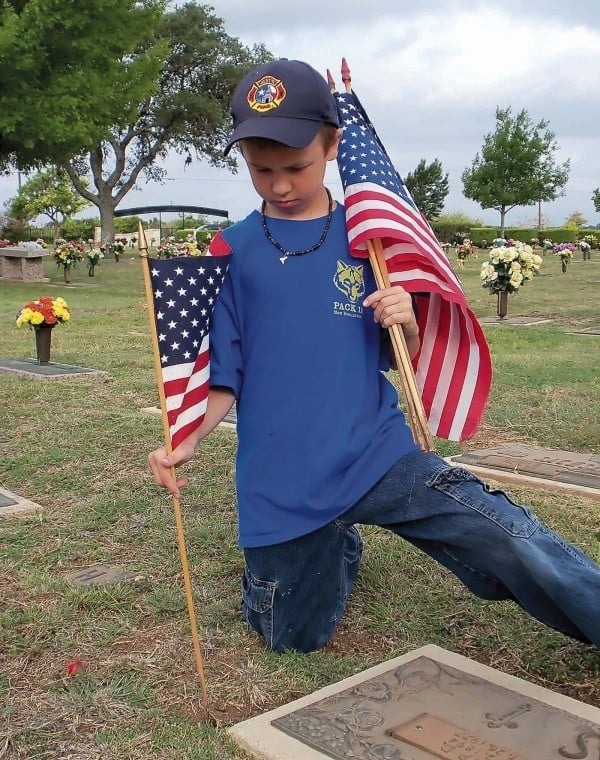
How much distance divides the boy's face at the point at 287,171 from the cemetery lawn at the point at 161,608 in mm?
Result: 1333

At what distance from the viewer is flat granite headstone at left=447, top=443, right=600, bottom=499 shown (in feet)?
14.3

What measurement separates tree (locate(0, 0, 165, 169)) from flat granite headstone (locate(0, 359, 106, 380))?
11753 millimetres

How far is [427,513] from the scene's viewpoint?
98.7 inches

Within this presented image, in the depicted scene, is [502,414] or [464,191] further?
[464,191]

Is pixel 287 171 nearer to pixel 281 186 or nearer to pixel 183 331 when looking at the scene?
pixel 281 186

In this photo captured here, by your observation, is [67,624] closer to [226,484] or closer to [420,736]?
[420,736]

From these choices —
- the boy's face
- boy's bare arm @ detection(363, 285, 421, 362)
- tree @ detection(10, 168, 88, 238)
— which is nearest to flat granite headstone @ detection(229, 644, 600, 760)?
boy's bare arm @ detection(363, 285, 421, 362)

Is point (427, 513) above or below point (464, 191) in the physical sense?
below

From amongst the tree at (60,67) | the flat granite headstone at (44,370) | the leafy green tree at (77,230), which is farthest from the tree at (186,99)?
the flat granite headstone at (44,370)

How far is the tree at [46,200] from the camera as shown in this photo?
54594 millimetres

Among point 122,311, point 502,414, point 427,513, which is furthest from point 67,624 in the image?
point 122,311

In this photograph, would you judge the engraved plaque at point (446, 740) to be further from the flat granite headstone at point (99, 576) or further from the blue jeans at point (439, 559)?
the flat granite headstone at point (99, 576)

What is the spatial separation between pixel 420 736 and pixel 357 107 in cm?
180

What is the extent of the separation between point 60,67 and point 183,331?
19683 mm
